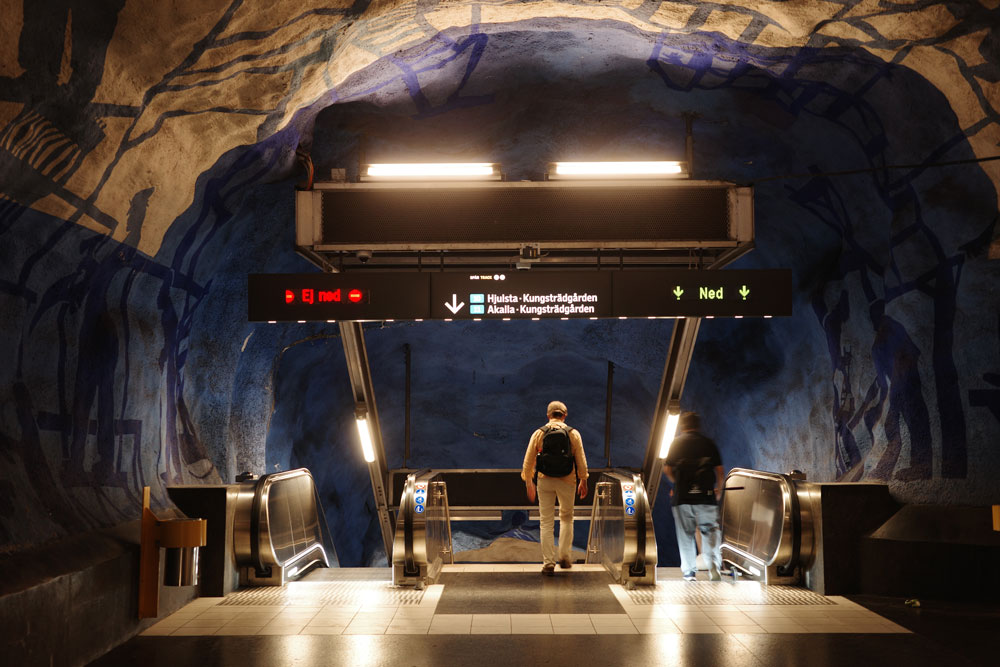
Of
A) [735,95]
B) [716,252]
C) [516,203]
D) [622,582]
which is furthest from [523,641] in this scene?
[735,95]

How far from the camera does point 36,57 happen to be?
4.48 metres

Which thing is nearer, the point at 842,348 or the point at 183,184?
the point at 183,184

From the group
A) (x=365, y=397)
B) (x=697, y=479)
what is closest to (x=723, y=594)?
(x=697, y=479)

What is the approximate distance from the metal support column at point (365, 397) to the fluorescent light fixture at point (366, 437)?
0.04 meters

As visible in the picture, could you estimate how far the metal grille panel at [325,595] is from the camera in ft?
21.6

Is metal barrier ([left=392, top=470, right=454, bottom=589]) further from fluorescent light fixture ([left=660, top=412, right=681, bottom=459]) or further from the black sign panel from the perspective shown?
fluorescent light fixture ([left=660, top=412, right=681, bottom=459])

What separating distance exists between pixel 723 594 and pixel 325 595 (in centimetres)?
310

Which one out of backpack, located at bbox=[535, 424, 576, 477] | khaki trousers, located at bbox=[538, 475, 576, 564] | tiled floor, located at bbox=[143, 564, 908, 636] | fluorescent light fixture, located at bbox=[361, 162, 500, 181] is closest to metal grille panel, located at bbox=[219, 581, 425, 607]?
tiled floor, located at bbox=[143, 564, 908, 636]

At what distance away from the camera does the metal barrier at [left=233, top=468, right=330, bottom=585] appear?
288 inches

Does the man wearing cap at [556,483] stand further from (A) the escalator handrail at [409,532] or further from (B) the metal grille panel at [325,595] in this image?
(B) the metal grille panel at [325,595]

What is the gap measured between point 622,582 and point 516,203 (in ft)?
11.0

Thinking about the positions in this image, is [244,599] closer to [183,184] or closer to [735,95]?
[183,184]

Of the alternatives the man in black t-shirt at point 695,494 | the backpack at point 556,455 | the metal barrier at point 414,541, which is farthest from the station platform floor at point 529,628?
the backpack at point 556,455

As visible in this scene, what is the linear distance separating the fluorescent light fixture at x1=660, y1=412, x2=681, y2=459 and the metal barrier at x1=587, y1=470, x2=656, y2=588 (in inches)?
79.1
